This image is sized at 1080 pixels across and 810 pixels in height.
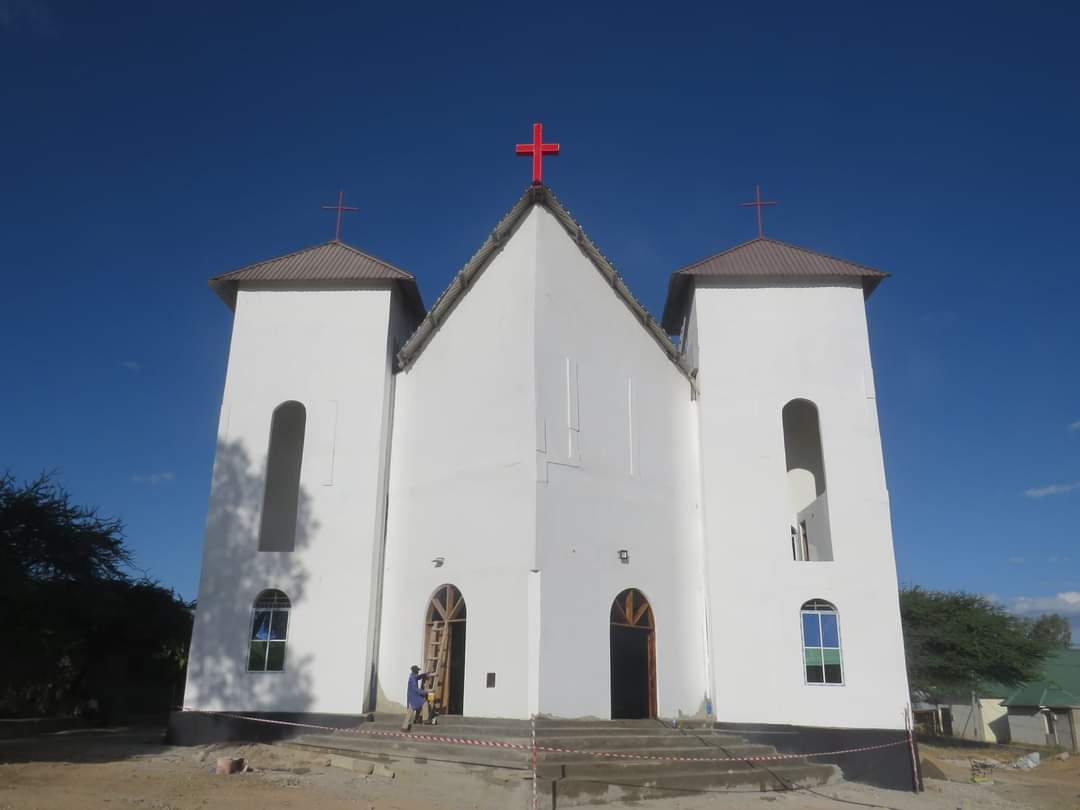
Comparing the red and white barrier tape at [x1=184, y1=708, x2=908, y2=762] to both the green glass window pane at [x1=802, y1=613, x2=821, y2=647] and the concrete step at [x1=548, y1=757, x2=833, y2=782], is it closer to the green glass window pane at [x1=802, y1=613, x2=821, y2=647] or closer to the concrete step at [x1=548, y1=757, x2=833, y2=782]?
the concrete step at [x1=548, y1=757, x2=833, y2=782]

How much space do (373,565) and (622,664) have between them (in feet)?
16.8

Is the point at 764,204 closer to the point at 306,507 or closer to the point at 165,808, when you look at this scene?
the point at 306,507

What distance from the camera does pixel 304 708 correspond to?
15859 mm

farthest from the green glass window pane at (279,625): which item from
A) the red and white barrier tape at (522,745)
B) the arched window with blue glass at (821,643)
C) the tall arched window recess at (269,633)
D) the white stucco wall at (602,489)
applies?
the arched window with blue glass at (821,643)

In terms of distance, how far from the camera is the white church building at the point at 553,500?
605 inches

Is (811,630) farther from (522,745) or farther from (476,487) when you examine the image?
(476,487)

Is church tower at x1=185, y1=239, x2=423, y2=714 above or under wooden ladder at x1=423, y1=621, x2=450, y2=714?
above

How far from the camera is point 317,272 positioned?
61.3ft

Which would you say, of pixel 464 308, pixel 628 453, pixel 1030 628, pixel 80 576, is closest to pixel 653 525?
pixel 628 453

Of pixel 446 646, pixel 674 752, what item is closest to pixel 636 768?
pixel 674 752

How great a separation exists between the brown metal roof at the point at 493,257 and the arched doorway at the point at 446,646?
17.6 feet

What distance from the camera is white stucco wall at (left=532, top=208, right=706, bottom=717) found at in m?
14.7

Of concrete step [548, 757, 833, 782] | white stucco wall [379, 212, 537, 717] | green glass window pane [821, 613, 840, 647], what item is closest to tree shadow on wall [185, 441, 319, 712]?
white stucco wall [379, 212, 537, 717]

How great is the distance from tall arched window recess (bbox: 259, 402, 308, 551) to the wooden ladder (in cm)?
512
